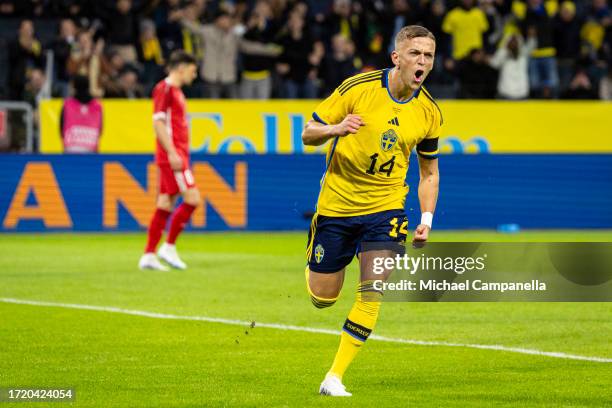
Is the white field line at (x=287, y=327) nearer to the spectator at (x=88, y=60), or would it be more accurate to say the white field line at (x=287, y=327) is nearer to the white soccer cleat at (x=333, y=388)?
the white soccer cleat at (x=333, y=388)

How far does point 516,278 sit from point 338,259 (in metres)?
1.29

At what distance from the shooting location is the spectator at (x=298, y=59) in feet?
78.4

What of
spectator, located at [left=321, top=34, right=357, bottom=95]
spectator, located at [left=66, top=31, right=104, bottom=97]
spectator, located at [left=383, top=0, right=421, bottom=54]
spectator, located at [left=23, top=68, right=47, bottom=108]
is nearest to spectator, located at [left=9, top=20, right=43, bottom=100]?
spectator, located at [left=23, top=68, right=47, bottom=108]

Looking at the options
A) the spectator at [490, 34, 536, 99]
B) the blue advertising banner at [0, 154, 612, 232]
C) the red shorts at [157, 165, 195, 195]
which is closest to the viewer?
the red shorts at [157, 165, 195, 195]

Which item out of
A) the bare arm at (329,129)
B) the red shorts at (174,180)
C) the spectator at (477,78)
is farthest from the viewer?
the spectator at (477,78)

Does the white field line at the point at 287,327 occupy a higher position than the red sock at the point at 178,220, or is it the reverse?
the white field line at the point at 287,327

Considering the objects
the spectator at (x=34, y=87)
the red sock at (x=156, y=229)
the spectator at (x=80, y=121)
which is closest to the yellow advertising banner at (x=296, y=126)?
the spectator at (x=80, y=121)

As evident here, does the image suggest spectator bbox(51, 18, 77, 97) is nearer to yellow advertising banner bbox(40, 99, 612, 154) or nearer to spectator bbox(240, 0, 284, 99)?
yellow advertising banner bbox(40, 99, 612, 154)

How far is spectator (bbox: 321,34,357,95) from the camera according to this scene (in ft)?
78.5

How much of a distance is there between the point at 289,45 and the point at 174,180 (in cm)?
892

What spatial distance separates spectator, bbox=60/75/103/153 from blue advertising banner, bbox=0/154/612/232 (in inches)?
34.5

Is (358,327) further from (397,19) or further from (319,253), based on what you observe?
(397,19)

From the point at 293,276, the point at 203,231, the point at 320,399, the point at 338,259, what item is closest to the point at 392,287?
the point at 338,259

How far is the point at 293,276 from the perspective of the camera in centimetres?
1475
